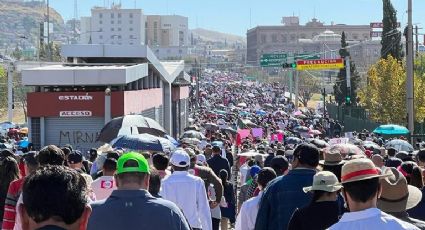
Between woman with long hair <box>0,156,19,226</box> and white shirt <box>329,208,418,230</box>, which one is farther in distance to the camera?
woman with long hair <box>0,156,19,226</box>

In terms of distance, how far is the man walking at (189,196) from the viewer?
8.75 m

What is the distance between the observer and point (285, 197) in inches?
280

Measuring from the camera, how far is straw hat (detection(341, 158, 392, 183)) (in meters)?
4.81

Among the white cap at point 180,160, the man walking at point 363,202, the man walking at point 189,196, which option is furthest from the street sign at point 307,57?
the man walking at point 363,202

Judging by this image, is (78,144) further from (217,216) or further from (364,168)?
(364,168)

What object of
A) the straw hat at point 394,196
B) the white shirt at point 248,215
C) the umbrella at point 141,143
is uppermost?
the straw hat at point 394,196

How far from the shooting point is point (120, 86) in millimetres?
32188

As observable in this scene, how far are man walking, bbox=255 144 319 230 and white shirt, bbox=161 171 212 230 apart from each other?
63.6 inches

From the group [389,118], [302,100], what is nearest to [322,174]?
[389,118]

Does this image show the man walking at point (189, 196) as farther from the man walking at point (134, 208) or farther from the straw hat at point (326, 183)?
the man walking at point (134, 208)

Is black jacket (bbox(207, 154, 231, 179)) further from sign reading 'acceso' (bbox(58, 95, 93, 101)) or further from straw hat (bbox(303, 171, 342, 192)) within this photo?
sign reading 'acceso' (bbox(58, 95, 93, 101))

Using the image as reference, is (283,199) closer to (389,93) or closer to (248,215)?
(248,215)

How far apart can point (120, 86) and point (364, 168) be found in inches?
1088

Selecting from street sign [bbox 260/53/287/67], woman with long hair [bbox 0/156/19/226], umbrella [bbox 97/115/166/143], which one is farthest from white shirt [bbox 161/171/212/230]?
street sign [bbox 260/53/287/67]
